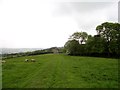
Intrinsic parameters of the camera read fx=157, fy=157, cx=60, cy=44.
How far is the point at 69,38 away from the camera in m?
84.2

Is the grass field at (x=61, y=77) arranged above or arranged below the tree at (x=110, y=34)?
below

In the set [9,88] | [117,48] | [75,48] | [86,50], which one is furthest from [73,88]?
[75,48]

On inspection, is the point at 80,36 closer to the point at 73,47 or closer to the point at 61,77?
the point at 73,47

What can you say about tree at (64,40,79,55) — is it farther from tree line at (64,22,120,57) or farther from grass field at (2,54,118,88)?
grass field at (2,54,118,88)

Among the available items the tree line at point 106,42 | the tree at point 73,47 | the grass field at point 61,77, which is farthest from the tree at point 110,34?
the grass field at point 61,77

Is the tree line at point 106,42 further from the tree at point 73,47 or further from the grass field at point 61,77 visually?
the grass field at point 61,77

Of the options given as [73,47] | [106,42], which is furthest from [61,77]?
[73,47]

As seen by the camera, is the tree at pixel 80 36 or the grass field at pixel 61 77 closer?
the grass field at pixel 61 77

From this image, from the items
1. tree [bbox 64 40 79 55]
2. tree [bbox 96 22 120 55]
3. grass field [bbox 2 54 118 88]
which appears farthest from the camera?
tree [bbox 64 40 79 55]

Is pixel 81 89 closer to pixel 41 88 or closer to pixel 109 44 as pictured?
pixel 41 88

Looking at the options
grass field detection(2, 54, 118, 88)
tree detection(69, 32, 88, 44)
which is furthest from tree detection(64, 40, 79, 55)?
grass field detection(2, 54, 118, 88)

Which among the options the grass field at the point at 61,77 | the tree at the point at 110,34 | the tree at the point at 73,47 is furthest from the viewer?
the tree at the point at 73,47

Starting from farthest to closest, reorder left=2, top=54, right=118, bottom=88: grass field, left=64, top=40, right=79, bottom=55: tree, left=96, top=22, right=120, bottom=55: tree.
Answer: left=64, top=40, right=79, bottom=55: tree → left=96, top=22, right=120, bottom=55: tree → left=2, top=54, right=118, bottom=88: grass field

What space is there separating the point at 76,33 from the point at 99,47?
24.7 meters
